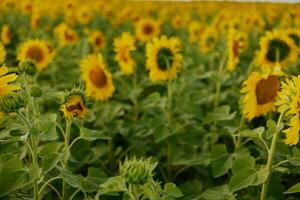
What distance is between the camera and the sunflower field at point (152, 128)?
2.05 m

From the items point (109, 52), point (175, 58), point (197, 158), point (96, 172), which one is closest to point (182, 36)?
point (109, 52)

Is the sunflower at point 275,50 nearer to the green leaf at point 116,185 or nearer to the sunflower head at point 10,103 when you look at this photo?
the sunflower head at point 10,103

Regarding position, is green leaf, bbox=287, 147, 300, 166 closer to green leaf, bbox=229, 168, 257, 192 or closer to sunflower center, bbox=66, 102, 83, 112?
green leaf, bbox=229, 168, 257, 192

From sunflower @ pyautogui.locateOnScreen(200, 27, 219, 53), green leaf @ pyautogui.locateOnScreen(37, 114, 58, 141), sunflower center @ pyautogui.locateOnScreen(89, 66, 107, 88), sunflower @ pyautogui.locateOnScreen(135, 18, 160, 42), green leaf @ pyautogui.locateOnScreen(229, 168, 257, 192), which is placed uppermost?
sunflower @ pyautogui.locateOnScreen(135, 18, 160, 42)

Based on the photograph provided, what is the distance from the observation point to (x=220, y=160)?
2625 millimetres

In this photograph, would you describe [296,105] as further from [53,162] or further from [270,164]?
[53,162]

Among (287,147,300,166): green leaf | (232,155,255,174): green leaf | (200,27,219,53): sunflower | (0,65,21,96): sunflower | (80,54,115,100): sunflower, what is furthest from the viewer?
(200,27,219,53): sunflower

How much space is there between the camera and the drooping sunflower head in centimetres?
219

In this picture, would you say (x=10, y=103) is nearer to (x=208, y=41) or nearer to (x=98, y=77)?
(x=98, y=77)

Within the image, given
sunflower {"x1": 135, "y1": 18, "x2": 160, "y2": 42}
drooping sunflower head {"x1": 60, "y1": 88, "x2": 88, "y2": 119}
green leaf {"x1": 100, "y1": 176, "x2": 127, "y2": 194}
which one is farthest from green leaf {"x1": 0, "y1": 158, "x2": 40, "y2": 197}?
sunflower {"x1": 135, "y1": 18, "x2": 160, "y2": 42}

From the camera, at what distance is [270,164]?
7.04 feet

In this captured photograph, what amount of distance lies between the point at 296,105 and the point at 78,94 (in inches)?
33.6

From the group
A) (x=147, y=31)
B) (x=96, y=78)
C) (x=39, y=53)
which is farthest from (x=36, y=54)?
(x=147, y=31)

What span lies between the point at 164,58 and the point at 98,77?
430 mm
